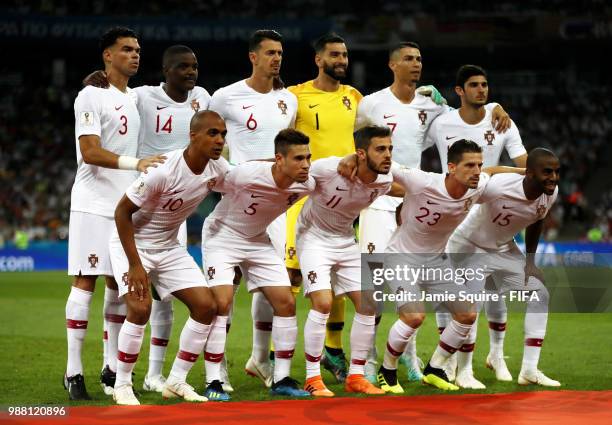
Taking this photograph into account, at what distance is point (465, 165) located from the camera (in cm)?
769

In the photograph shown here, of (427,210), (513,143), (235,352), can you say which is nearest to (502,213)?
(427,210)

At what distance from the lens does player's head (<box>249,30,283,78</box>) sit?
331 inches

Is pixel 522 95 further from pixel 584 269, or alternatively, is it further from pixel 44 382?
pixel 44 382

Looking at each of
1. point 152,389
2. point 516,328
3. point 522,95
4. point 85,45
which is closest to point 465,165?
point 152,389

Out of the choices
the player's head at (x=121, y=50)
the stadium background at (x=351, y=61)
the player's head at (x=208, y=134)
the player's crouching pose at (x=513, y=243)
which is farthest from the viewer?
the stadium background at (x=351, y=61)

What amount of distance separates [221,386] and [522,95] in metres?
28.8

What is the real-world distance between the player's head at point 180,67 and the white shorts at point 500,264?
8.68 ft

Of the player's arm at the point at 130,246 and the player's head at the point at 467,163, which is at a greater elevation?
the player's head at the point at 467,163

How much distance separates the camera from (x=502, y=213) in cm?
823

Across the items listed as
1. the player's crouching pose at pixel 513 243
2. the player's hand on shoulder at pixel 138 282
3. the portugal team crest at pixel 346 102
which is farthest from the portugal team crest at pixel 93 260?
the player's crouching pose at pixel 513 243

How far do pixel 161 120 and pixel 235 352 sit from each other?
323cm

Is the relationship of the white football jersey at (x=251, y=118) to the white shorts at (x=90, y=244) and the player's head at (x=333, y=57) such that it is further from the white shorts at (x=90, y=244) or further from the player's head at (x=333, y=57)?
the white shorts at (x=90, y=244)

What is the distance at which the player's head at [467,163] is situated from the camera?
7.68 m

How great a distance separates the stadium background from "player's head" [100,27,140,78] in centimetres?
A: 1744
